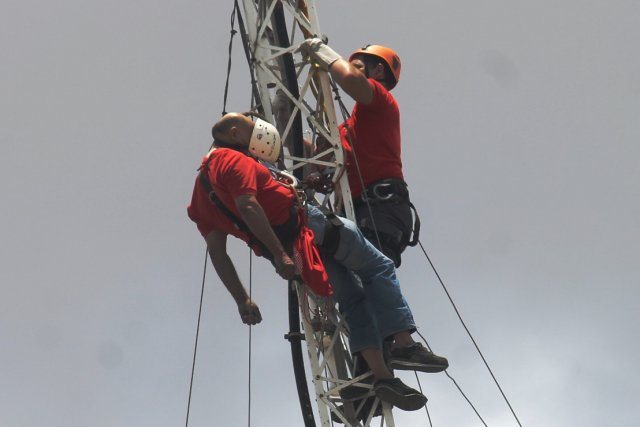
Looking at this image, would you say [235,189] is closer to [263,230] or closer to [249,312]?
[263,230]

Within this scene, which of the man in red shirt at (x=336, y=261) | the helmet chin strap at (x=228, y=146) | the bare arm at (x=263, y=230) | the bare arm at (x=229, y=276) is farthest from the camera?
the bare arm at (x=229, y=276)

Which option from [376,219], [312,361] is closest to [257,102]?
[376,219]

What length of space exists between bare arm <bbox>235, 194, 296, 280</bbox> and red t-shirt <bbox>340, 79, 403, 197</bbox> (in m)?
1.81

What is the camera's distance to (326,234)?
42.3ft

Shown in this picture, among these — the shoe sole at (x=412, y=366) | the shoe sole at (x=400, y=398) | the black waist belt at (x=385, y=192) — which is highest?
the black waist belt at (x=385, y=192)

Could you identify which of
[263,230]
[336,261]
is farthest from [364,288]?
[263,230]

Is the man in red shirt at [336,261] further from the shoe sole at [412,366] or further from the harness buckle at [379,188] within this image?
the harness buckle at [379,188]

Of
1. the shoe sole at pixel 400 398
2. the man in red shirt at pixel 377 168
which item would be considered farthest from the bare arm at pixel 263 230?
the man in red shirt at pixel 377 168

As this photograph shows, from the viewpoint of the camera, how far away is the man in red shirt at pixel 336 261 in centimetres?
1261

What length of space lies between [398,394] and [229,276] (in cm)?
172

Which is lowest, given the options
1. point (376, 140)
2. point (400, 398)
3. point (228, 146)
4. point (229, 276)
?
point (400, 398)

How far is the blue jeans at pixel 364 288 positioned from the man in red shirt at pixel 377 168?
0.66 meters

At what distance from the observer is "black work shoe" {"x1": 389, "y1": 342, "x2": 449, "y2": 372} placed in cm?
1294

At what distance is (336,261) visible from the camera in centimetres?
1317
